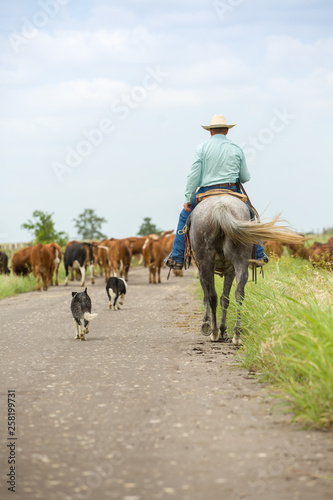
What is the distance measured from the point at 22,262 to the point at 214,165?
53.3 feet

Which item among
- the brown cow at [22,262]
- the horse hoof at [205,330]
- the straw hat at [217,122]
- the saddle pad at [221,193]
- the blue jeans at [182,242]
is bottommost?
the horse hoof at [205,330]

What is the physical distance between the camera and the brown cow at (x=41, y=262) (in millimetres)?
22281

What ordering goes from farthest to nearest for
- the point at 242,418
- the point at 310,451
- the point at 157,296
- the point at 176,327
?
the point at 157,296, the point at 176,327, the point at 242,418, the point at 310,451

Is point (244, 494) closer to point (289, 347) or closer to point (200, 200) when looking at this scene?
point (289, 347)

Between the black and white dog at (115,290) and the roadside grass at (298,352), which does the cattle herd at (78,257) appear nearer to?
the black and white dog at (115,290)

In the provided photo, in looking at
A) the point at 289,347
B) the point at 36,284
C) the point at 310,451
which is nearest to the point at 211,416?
the point at 310,451

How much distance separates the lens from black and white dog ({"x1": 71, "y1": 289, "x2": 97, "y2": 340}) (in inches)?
369

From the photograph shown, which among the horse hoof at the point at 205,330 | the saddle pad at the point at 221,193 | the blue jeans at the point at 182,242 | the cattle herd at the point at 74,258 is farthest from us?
the cattle herd at the point at 74,258

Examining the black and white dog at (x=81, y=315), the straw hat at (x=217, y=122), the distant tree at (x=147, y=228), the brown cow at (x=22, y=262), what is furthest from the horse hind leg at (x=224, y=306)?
the distant tree at (x=147, y=228)

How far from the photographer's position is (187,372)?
6465 millimetres

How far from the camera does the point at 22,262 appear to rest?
24047mm

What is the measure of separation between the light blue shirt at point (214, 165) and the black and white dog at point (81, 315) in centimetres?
214

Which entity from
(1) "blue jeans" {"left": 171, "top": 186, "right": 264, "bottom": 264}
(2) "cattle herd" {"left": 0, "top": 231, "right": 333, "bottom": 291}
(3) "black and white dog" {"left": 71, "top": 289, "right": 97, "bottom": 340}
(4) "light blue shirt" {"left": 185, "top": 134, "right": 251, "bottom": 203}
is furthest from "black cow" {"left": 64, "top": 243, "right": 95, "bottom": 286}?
(4) "light blue shirt" {"left": 185, "top": 134, "right": 251, "bottom": 203}

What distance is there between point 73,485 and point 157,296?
14.4 m
